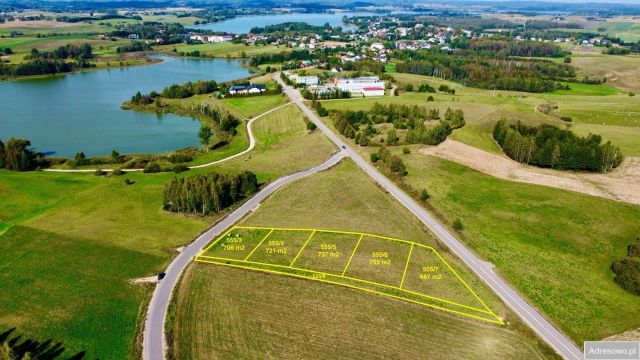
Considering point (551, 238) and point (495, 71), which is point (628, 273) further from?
point (495, 71)

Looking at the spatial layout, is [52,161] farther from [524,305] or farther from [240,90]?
[524,305]

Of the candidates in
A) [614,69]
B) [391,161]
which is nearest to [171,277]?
[391,161]

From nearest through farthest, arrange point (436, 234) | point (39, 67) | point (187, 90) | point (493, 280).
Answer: point (493, 280) → point (436, 234) → point (187, 90) → point (39, 67)

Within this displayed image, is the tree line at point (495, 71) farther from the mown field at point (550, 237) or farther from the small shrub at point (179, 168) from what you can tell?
the small shrub at point (179, 168)

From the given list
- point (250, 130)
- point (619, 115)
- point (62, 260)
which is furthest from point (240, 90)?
point (619, 115)

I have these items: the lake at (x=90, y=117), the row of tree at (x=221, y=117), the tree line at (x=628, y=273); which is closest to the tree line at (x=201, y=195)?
the lake at (x=90, y=117)
